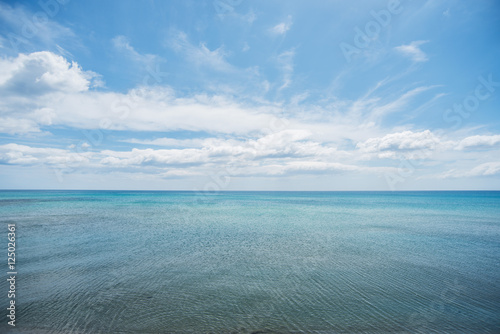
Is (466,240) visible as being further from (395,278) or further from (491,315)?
(491,315)

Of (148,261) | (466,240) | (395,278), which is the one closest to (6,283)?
(148,261)

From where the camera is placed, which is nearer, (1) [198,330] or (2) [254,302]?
(1) [198,330]

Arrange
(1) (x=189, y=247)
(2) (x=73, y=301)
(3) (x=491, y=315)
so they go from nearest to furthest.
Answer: (3) (x=491, y=315) < (2) (x=73, y=301) < (1) (x=189, y=247)

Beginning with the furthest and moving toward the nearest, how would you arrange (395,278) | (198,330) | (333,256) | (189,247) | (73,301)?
(189,247) → (333,256) → (395,278) → (73,301) → (198,330)

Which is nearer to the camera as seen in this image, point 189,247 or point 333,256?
point 333,256

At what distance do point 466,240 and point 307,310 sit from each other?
65.9 ft

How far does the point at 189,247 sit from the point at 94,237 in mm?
9322

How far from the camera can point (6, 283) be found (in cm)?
1067

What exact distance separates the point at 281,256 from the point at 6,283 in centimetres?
1354

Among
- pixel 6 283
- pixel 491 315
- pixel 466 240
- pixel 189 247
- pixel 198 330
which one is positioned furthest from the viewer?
pixel 466 240

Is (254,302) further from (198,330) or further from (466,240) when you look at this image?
(466,240)

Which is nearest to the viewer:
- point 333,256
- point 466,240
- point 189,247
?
point 333,256

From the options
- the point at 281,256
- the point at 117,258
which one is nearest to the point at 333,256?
→ the point at 281,256

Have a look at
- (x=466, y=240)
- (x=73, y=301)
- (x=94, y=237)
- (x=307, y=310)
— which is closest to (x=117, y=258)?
(x=73, y=301)
